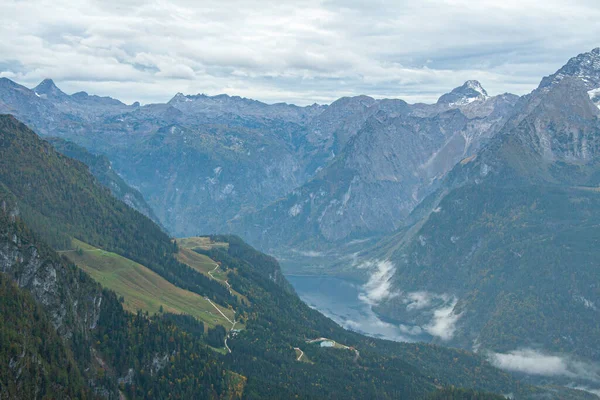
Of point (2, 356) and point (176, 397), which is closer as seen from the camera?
point (2, 356)

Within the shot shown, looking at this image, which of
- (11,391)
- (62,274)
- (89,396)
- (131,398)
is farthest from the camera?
(62,274)

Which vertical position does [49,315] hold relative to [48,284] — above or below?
below

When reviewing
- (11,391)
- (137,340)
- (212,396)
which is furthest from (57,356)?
(212,396)

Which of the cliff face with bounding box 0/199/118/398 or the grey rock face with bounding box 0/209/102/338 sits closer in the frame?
the cliff face with bounding box 0/199/118/398

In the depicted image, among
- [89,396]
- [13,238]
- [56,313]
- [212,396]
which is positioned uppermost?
[13,238]

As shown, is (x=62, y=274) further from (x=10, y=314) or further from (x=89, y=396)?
(x=89, y=396)

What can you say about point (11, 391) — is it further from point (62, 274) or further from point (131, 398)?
point (62, 274)

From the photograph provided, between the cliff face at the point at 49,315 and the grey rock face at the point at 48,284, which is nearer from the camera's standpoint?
the cliff face at the point at 49,315

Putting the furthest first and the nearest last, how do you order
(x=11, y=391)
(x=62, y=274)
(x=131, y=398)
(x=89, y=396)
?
(x=62, y=274) → (x=131, y=398) → (x=89, y=396) → (x=11, y=391)

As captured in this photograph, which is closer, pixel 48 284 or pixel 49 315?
pixel 49 315

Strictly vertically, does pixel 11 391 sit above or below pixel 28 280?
below
